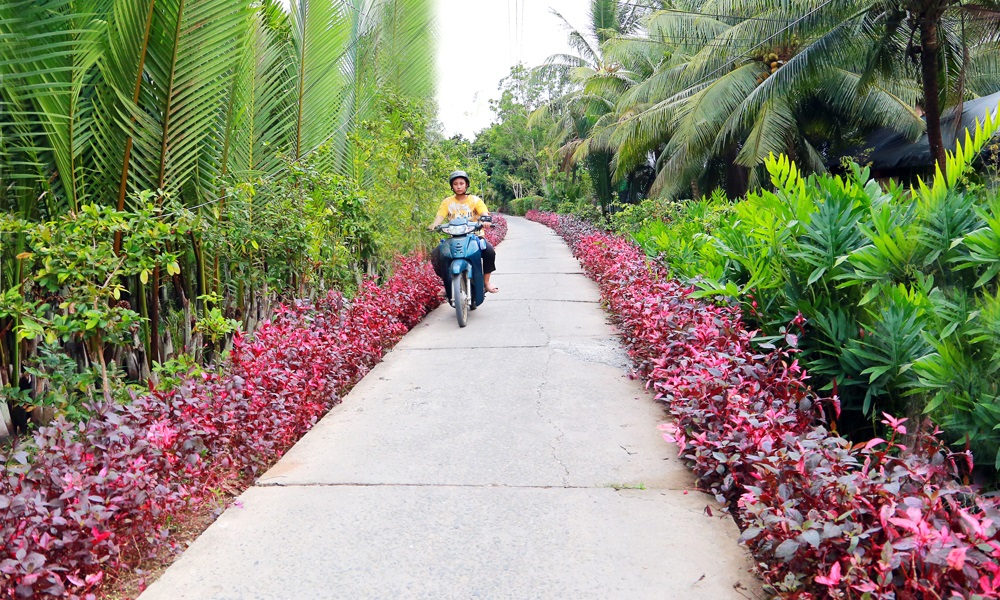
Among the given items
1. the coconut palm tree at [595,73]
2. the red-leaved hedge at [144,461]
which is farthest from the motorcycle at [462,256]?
the coconut palm tree at [595,73]

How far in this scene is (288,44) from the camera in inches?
230

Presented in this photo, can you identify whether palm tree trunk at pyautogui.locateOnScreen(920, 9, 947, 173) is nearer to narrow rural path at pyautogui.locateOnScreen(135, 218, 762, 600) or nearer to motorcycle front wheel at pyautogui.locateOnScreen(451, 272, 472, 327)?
motorcycle front wheel at pyautogui.locateOnScreen(451, 272, 472, 327)

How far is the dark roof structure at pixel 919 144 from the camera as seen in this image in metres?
15.2

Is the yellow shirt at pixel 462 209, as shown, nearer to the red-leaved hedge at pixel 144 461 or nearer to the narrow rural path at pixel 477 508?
the narrow rural path at pixel 477 508

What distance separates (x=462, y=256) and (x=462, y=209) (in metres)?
0.76

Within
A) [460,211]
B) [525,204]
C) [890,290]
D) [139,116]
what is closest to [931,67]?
[460,211]

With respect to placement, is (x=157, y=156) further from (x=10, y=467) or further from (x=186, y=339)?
(x=10, y=467)

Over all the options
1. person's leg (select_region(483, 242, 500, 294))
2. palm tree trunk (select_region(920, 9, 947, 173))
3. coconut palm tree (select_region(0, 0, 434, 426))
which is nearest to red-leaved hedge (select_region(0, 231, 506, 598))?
coconut palm tree (select_region(0, 0, 434, 426))

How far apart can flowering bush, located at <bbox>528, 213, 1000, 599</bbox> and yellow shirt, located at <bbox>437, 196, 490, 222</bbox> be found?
4.35 meters

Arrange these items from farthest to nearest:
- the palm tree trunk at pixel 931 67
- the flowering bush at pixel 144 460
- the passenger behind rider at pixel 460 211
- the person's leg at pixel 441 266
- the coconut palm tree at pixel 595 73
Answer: the coconut palm tree at pixel 595 73 → the palm tree trunk at pixel 931 67 → the passenger behind rider at pixel 460 211 → the person's leg at pixel 441 266 → the flowering bush at pixel 144 460

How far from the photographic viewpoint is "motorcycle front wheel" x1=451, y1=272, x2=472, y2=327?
746 centimetres

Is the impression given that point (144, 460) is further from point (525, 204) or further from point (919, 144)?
point (525, 204)

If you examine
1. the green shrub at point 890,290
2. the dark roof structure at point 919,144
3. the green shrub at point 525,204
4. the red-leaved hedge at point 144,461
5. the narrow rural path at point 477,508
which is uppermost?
the dark roof structure at point 919,144

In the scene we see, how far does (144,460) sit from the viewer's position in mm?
2746
